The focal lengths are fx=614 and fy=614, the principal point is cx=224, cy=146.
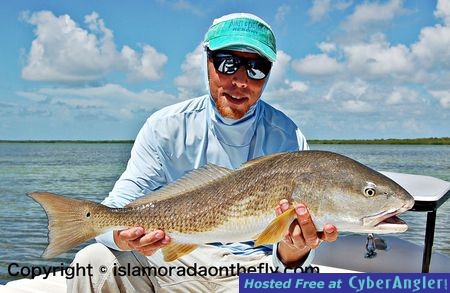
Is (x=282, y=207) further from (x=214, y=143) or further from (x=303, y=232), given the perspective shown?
(x=214, y=143)

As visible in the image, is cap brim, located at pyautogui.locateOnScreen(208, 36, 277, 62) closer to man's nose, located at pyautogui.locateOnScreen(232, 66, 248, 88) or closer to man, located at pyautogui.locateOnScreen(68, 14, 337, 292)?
man, located at pyautogui.locateOnScreen(68, 14, 337, 292)

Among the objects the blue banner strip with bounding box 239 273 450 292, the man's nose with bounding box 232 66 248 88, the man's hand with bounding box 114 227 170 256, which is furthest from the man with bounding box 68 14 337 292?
the blue banner strip with bounding box 239 273 450 292

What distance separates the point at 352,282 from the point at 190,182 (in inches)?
41.3

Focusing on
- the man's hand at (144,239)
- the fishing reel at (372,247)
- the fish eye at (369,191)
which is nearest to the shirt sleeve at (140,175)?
the man's hand at (144,239)

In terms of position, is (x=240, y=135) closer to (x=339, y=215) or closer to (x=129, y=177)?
(x=129, y=177)

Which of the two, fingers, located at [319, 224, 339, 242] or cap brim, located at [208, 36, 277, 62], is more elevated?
cap brim, located at [208, 36, 277, 62]

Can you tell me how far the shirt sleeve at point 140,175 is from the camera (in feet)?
12.1

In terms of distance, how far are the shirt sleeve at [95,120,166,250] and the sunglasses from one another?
631mm

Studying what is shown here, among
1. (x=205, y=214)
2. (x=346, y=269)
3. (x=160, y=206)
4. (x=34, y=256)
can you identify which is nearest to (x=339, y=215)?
(x=205, y=214)

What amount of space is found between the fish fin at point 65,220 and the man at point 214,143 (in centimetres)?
25

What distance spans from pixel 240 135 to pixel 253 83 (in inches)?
17.0

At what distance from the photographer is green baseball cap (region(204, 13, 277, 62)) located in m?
3.79

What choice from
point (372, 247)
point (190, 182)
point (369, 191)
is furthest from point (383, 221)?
point (372, 247)

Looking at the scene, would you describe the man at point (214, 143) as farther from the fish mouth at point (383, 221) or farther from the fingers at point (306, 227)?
the fish mouth at point (383, 221)
